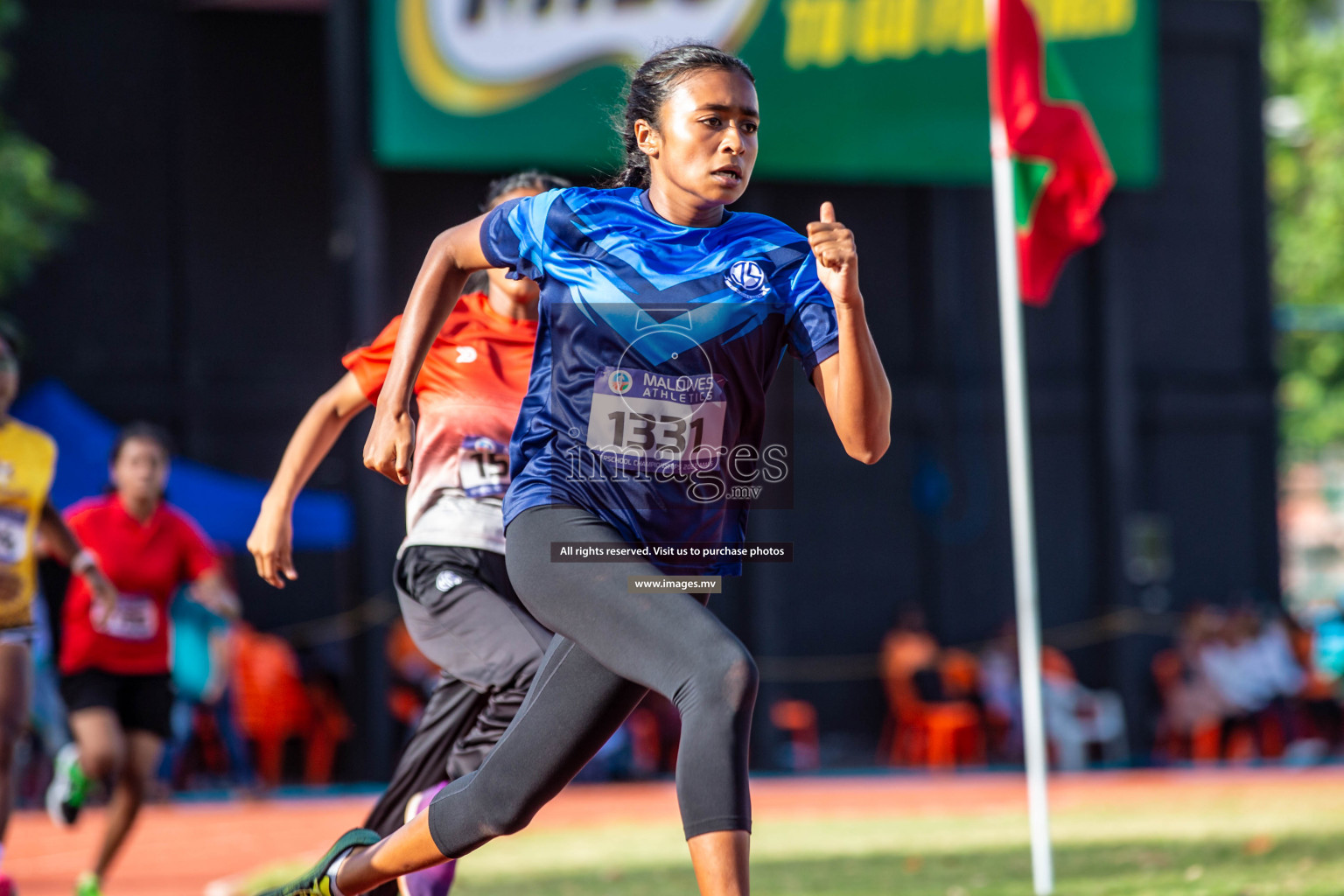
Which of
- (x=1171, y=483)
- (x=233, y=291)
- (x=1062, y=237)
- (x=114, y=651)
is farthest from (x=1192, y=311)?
(x=114, y=651)

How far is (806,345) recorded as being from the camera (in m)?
3.80

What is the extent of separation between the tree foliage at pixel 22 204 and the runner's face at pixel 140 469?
334 inches

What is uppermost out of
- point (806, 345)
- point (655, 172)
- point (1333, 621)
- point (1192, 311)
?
point (1192, 311)

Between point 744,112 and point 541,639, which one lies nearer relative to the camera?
point 744,112

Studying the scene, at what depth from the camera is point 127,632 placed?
25.2ft

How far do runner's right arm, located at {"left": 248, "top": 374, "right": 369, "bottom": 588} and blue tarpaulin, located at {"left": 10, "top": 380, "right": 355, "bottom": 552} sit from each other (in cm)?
1112

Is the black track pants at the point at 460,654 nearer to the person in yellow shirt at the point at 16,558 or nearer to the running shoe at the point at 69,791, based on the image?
the person in yellow shirt at the point at 16,558

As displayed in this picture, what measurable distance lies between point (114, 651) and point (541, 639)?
11.0 feet

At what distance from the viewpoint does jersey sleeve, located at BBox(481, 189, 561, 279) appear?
13.1ft

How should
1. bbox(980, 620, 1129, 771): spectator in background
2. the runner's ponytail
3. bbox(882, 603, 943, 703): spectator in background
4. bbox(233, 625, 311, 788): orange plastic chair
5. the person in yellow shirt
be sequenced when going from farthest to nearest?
bbox(882, 603, 943, 703): spectator in background
bbox(980, 620, 1129, 771): spectator in background
bbox(233, 625, 311, 788): orange plastic chair
the person in yellow shirt
the runner's ponytail

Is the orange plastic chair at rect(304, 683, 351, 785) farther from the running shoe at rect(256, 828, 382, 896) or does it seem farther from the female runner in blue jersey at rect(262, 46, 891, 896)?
the female runner in blue jersey at rect(262, 46, 891, 896)

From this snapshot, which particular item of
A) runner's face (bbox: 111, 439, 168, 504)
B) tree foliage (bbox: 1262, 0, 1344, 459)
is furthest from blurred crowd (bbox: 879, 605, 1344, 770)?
tree foliage (bbox: 1262, 0, 1344, 459)

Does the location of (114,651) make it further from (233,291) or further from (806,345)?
(233,291)

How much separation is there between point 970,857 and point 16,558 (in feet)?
16.0
